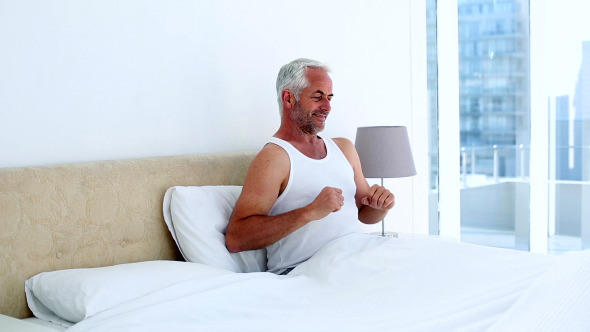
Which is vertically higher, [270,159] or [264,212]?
[270,159]

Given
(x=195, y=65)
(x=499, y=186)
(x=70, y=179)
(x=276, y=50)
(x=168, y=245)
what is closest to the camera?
(x=70, y=179)

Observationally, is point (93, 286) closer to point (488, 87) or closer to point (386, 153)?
point (386, 153)

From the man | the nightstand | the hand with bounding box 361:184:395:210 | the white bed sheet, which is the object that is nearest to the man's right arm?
the man

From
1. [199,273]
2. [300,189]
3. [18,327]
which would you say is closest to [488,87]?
[300,189]

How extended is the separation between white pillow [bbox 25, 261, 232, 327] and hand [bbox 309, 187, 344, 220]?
1.41 ft

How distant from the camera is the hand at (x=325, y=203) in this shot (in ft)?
7.18

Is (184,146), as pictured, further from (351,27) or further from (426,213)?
(426,213)

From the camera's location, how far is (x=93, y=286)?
68.1 inches

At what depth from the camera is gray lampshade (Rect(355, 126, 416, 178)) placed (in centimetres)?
309

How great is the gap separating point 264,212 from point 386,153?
39.2 inches

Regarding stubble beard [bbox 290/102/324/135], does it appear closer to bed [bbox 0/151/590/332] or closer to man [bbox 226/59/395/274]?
man [bbox 226/59/395/274]

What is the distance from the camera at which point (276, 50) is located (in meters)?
3.03

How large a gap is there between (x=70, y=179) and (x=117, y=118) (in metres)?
0.38

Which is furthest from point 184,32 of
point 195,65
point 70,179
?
point 70,179
